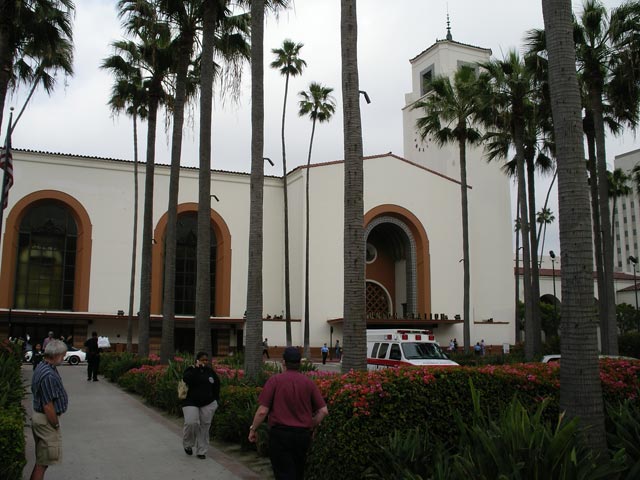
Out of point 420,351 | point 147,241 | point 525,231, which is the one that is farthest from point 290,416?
point 525,231

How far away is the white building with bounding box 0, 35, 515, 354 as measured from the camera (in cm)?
3875

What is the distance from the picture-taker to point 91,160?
39969 millimetres

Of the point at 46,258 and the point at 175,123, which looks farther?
the point at 46,258

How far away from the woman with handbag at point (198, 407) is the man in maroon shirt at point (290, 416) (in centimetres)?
347

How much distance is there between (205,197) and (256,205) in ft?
9.89

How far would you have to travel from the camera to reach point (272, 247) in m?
43.8

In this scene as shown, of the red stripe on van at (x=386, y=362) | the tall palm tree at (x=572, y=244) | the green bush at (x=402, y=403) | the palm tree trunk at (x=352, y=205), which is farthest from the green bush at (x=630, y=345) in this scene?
the tall palm tree at (x=572, y=244)

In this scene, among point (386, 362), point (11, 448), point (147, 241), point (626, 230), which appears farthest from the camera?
point (626, 230)

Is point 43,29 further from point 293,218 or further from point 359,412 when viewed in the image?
point 293,218

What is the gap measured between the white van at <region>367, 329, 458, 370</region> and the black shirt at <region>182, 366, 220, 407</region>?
29.5 ft

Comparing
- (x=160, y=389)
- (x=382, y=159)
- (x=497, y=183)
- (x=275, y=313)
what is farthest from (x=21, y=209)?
(x=497, y=183)

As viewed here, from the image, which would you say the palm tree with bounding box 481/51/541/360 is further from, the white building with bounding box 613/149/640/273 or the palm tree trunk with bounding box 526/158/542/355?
the white building with bounding box 613/149/640/273

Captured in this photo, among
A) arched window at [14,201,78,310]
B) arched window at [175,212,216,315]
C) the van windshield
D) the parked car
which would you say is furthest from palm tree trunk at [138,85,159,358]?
arched window at [14,201,78,310]

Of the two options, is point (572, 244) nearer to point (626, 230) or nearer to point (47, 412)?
point (47, 412)
